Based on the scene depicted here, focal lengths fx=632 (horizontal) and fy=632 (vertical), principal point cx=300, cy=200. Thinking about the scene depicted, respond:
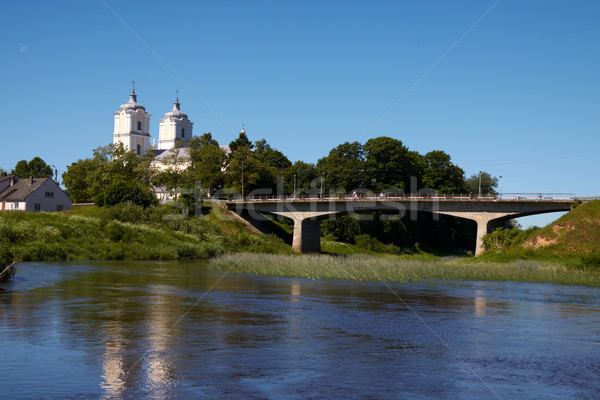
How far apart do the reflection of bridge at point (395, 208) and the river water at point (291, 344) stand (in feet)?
153

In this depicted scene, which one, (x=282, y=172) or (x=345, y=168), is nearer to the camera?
(x=345, y=168)

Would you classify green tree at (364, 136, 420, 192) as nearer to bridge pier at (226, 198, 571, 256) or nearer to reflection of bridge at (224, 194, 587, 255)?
reflection of bridge at (224, 194, 587, 255)

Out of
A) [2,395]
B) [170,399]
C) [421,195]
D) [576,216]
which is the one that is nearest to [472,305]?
[170,399]

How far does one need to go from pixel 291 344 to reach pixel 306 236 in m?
79.3

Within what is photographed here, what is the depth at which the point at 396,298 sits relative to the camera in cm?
3209

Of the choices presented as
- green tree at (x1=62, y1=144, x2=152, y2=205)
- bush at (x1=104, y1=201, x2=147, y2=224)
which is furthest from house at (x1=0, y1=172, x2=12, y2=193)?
bush at (x1=104, y1=201, x2=147, y2=224)

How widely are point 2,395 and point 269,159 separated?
127 meters

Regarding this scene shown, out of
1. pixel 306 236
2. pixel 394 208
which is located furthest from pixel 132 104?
pixel 394 208

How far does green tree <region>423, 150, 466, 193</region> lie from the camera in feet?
409

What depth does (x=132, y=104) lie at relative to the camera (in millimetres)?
193125

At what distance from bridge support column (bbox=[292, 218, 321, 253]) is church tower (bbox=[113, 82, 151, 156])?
335ft

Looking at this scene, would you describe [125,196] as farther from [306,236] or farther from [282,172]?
[282,172]

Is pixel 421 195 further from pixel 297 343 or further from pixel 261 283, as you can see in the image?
pixel 297 343

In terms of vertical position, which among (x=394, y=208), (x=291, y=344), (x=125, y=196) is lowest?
Result: (x=291, y=344)
